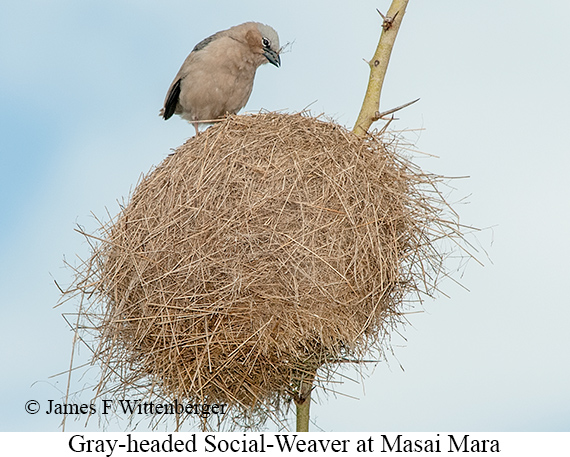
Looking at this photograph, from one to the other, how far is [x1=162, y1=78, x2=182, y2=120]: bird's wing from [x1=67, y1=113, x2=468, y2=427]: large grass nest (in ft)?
3.81

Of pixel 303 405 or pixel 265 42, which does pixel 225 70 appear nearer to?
pixel 265 42

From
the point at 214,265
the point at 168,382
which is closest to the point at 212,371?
the point at 168,382

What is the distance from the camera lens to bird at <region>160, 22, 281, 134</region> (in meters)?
4.93

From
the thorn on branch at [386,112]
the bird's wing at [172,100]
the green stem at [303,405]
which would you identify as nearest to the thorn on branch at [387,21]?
the thorn on branch at [386,112]

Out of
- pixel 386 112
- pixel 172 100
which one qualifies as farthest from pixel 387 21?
pixel 172 100

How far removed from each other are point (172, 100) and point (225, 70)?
0.50 m

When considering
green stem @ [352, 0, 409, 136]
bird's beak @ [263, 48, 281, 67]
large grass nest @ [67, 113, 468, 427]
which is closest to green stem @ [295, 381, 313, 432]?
large grass nest @ [67, 113, 468, 427]

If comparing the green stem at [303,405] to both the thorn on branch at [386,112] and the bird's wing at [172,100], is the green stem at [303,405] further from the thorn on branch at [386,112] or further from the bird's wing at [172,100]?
the bird's wing at [172,100]

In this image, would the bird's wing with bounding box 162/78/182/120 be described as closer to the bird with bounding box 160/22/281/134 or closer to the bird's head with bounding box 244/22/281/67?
the bird with bounding box 160/22/281/134

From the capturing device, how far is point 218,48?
501cm

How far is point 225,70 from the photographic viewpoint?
4.95 metres

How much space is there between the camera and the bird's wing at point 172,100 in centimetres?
514

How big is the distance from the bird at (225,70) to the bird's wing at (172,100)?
4 cm
